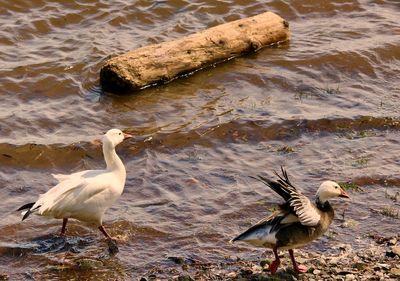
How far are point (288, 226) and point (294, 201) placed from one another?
0.33 metres

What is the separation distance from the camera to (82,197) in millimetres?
9109

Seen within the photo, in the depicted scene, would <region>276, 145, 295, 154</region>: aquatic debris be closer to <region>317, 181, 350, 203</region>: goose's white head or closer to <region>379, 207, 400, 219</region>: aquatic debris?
<region>379, 207, 400, 219</region>: aquatic debris

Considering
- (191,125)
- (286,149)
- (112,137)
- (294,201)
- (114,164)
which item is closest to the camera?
(294,201)

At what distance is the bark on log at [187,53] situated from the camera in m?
12.9

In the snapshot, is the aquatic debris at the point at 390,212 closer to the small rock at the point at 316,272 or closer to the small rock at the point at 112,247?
the small rock at the point at 316,272

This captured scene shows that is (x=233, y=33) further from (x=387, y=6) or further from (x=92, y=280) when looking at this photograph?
(x=92, y=280)

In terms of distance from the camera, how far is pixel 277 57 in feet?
48.1

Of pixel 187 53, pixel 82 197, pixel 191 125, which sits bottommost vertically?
pixel 191 125

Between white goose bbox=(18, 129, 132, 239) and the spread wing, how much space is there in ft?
6.29

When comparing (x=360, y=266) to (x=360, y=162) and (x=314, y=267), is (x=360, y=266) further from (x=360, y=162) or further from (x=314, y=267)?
(x=360, y=162)

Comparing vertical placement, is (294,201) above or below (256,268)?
above

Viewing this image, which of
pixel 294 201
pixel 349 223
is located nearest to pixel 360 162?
pixel 349 223

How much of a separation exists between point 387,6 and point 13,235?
10549 mm

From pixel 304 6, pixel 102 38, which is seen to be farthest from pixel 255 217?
pixel 304 6
